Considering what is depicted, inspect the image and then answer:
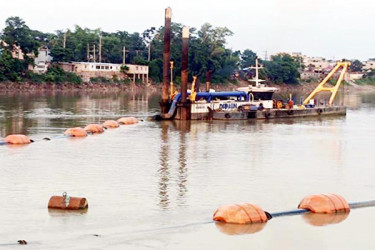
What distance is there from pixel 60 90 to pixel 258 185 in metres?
67.6

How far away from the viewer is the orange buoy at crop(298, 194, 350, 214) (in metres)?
18.1

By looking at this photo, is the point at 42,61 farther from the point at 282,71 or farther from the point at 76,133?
the point at 76,133

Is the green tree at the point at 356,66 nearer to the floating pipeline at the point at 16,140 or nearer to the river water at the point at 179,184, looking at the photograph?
the river water at the point at 179,184

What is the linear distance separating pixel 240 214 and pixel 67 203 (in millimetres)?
4245

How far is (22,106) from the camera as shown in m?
54.2

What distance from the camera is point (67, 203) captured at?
17.6 meters

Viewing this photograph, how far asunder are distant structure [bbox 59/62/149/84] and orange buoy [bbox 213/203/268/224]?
78770mm

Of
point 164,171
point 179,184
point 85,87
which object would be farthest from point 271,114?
point 85,87

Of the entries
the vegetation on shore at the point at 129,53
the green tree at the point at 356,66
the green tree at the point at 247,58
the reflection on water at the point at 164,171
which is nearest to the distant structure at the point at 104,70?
the vegetation on shore at the point at 129,53

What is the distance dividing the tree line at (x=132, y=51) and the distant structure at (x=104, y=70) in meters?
1.39

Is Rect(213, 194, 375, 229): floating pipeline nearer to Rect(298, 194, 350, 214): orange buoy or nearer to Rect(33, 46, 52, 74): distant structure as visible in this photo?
Rect(298, 194, 350, 214): orange buoy

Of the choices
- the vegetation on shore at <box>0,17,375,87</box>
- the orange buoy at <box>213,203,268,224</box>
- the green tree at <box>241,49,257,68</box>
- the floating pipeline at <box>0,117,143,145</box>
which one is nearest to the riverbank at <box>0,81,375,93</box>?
the vegetation on shore at <box>0,17,375,87</box>

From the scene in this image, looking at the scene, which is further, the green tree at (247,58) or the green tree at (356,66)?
the green tree at (356,66)

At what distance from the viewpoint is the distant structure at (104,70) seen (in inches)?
3725
